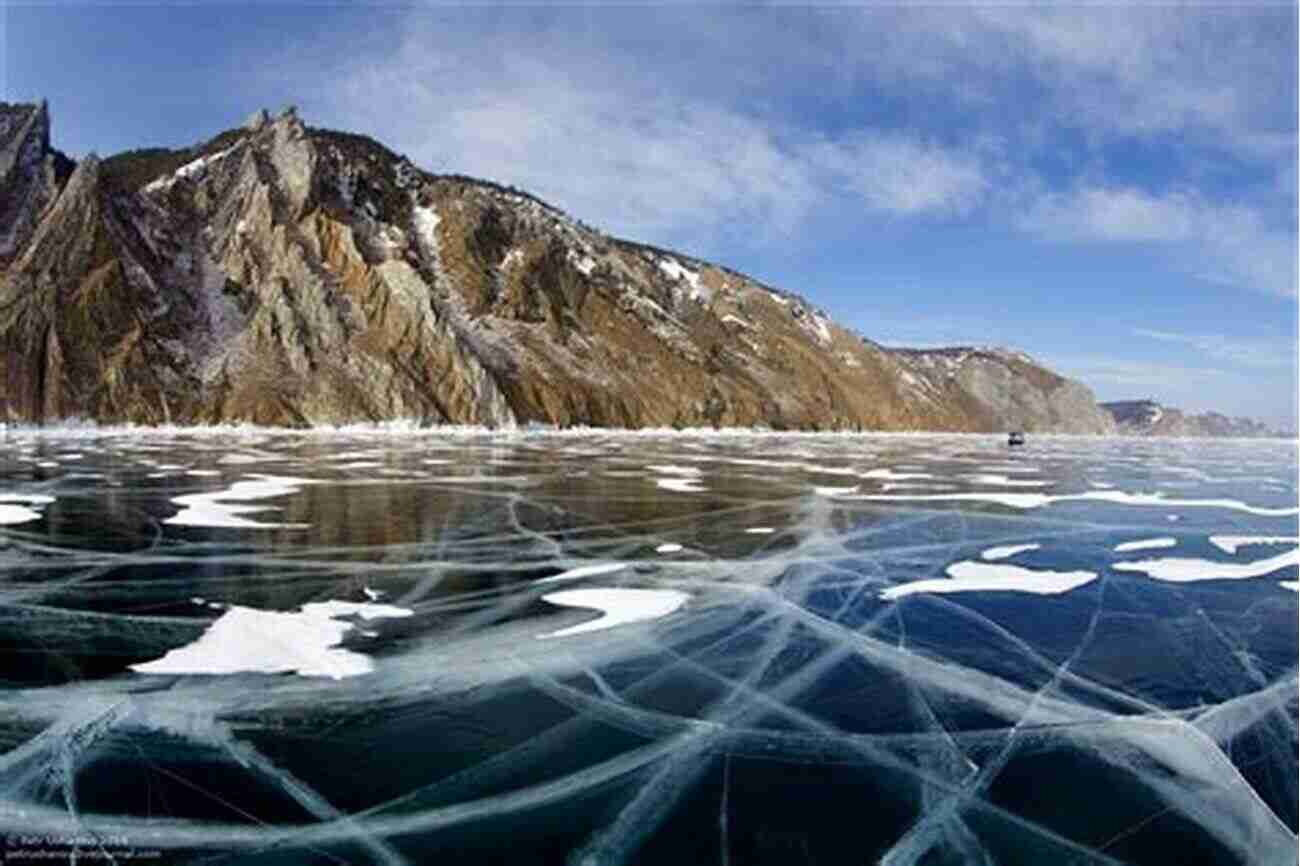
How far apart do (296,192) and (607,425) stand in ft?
143

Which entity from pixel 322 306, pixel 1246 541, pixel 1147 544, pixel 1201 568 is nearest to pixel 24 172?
pixel 322 306

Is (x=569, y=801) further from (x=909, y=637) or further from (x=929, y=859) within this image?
(x=909, y=637)

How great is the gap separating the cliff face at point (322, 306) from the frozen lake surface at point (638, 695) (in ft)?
265

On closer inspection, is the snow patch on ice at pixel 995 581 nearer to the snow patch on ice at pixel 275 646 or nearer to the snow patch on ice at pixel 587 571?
the snow patch on ice at pixel 587 571

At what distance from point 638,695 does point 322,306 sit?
324 feet

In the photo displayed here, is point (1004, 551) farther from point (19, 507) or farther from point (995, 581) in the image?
point (19, 507)

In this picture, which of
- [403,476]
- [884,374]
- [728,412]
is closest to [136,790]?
[403,476]

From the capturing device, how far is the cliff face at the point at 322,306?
90.6 metres

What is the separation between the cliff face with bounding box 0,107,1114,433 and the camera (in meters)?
90.6

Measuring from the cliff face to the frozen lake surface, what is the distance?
8078cm

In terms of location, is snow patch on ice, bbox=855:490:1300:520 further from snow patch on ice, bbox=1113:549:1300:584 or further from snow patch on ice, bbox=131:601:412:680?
snow patch on ice, bbox=131:601:412:680

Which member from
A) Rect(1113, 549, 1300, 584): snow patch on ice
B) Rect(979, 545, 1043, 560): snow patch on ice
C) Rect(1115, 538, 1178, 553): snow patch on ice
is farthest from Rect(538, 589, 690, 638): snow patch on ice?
Rect(1115, 538, 1178, 553): snow patch on ice

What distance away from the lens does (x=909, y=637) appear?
10.7 m

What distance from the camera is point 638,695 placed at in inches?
334
